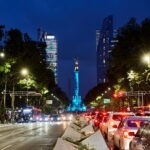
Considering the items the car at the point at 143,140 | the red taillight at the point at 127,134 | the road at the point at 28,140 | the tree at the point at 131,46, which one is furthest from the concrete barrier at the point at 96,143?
the tree at the point at 131,46

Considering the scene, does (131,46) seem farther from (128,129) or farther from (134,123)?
(128,129)

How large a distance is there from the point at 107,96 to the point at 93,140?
157 meters

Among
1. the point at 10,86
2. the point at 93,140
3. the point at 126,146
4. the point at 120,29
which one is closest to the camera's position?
the point at 93,140

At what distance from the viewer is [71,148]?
12766mm

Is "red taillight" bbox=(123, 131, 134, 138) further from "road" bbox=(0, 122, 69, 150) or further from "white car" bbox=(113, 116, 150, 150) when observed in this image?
"road" bbox=(0, 122, 69, 150)

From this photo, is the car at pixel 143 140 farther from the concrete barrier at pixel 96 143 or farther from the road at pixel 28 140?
the road at pixel 28 140

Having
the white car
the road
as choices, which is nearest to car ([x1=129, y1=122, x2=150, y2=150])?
the white car

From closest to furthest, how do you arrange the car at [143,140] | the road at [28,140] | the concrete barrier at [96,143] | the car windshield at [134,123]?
the car at [143,140], the concrete barrier at [96,143], the car windshield at [134,123], the road at [28,140]

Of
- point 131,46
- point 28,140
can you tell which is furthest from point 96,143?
point 131,46

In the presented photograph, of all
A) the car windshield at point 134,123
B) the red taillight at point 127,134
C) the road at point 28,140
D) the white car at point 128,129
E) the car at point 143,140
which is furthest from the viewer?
the road at point 28,140

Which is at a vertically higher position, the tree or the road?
the tree

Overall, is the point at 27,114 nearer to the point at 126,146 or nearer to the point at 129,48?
the point at 129,48

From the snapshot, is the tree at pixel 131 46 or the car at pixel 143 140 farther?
the tree at pixel 131 46

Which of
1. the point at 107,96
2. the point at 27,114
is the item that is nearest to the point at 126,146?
the point at 27,114
